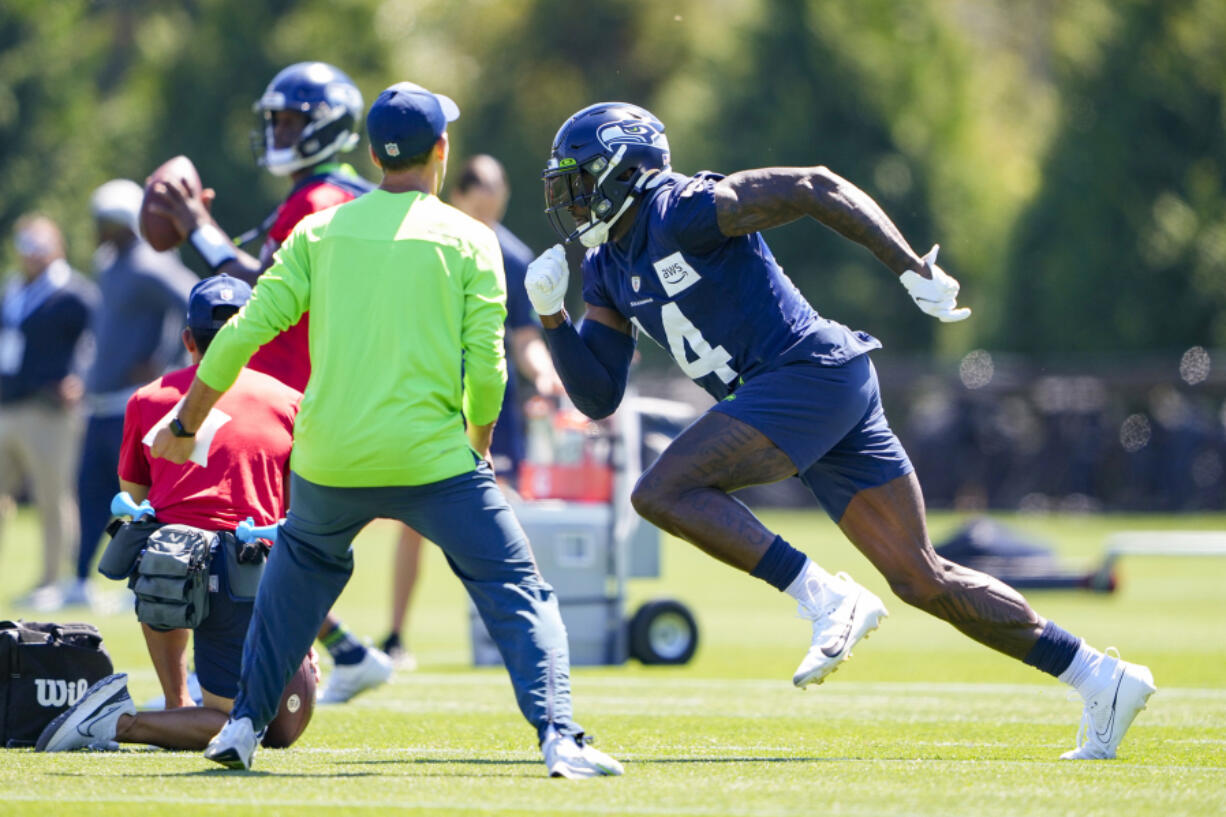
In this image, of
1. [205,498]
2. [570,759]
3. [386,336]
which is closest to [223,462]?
[205,498]

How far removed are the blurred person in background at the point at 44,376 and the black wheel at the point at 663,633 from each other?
18.4ft

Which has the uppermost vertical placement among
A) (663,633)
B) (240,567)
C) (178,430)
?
(178,430)

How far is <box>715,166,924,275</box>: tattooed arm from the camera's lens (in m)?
5.80

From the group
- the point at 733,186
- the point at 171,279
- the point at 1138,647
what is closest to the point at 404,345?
the point at 733,186

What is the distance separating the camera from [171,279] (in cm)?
1223

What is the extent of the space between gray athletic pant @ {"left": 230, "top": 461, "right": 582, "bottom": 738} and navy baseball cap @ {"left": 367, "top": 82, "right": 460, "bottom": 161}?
99 cm

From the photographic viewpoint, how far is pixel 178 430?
5.71m

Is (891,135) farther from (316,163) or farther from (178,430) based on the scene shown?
(178,430)

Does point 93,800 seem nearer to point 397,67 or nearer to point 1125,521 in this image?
point 1125,521

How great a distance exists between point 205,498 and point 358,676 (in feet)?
5.96

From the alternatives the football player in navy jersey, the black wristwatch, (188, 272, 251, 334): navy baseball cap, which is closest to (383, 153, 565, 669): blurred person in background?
(188, 272, 251, 334): navy baseball cap

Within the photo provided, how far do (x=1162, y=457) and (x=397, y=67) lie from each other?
1718 centimetres

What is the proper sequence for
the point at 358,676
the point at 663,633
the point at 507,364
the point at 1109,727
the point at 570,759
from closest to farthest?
the point at 570,759
the point at 1109,727
the point at 358,676
the point at 663,633
the point at 507,364

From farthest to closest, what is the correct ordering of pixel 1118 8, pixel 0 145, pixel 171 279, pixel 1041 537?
1. pixel 0 145
2. pixel 1118 8
3. pixel 1041 537
4. pixel 171 279
